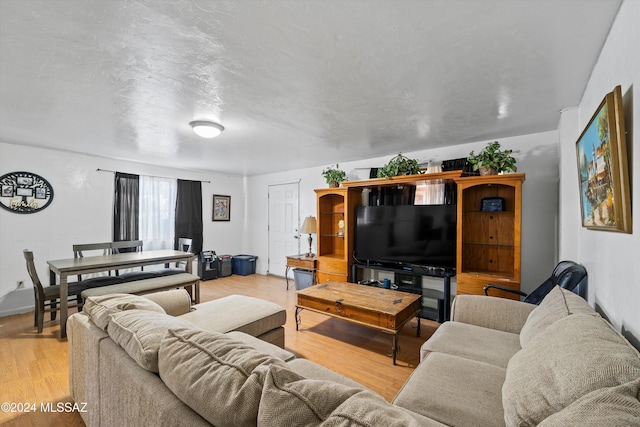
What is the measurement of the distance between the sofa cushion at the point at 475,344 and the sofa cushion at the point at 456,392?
5.0 inches

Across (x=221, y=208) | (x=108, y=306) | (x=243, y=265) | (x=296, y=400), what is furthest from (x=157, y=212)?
(x=296, y=400)

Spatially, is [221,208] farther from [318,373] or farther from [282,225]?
[318,373]

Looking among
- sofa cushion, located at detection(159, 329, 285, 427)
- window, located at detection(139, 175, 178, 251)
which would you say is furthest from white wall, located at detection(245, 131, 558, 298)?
window, located at detection(139, 175, 178, 251)

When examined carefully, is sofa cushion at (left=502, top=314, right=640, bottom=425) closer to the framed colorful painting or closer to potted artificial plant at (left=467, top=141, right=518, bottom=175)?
the framed colorful painting

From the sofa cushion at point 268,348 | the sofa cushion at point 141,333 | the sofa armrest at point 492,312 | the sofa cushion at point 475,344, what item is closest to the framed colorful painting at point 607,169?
the sofa armrest at point 492,312

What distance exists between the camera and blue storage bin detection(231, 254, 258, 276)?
6.24 m

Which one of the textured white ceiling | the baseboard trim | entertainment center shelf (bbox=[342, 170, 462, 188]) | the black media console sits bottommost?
the baseboard trim

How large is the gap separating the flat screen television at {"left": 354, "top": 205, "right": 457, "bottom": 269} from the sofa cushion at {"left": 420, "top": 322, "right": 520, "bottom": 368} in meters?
1.60

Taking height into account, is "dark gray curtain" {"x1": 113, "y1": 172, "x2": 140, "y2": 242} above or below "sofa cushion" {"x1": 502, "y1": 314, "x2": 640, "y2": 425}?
above

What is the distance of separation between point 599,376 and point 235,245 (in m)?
6.52

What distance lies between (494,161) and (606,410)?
3.06 metres

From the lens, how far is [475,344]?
1.89 m

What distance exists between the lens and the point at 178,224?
5633 mm

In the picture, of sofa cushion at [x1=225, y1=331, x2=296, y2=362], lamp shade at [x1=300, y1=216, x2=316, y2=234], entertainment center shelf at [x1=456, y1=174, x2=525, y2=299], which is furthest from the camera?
lamp shade at [x1=300, y1=216, x2=316, y2=234]
